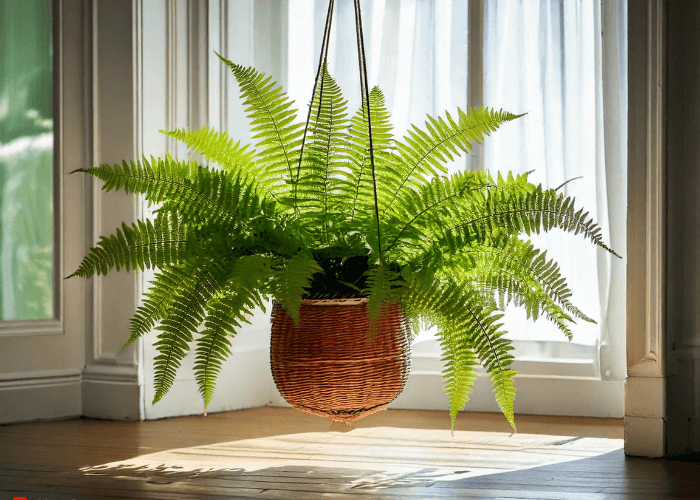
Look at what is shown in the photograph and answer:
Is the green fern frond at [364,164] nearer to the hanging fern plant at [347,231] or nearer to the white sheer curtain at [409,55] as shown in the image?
the hanging fern plant at [347,231]

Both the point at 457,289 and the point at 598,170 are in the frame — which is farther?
the point at 598,170

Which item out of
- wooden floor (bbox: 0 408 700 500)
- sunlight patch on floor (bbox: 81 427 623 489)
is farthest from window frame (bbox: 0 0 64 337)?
sunlight patch on floor (bbox: 81 427 623 489)

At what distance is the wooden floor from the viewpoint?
1691 mm

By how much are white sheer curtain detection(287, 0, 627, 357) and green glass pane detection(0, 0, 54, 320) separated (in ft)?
3.60

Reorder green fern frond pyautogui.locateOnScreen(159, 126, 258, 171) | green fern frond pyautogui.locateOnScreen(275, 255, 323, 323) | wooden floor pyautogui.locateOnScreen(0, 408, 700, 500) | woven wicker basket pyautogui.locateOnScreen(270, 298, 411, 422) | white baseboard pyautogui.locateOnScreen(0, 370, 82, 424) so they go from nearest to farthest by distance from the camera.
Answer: green fern frond pyautogui.locateOnScreen(275, 255, 323, 323) → woven wicker basket pyautogui.locateOnScreen(270, 298, 411, 422) → green fern frond pyautogui.locateOnScreen(159, 126, 258, 171) → wooden floor pyautogui.locateOnScreen(0, 408, 700, 500) → white baseboard pyautogui.locateOnScreen(0, 370, 82, 424)

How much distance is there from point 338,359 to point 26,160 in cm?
193

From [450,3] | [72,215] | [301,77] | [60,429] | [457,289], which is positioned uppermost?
[450,3]

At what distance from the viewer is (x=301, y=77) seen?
295 centimetres

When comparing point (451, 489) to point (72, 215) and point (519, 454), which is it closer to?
point (519, 454)

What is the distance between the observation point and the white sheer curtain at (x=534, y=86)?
253 cm

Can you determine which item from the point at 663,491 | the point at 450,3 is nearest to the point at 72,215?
the point at 450,3

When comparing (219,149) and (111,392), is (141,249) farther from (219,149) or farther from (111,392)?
(111,392)

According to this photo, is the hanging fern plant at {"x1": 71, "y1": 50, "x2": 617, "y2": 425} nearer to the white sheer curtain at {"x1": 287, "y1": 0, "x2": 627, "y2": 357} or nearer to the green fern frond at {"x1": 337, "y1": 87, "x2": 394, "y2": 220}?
the green fern frond at {"x1": 337, "y1": 87, "x2": 394, "y2": 220}

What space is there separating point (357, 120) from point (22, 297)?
6.11ft
